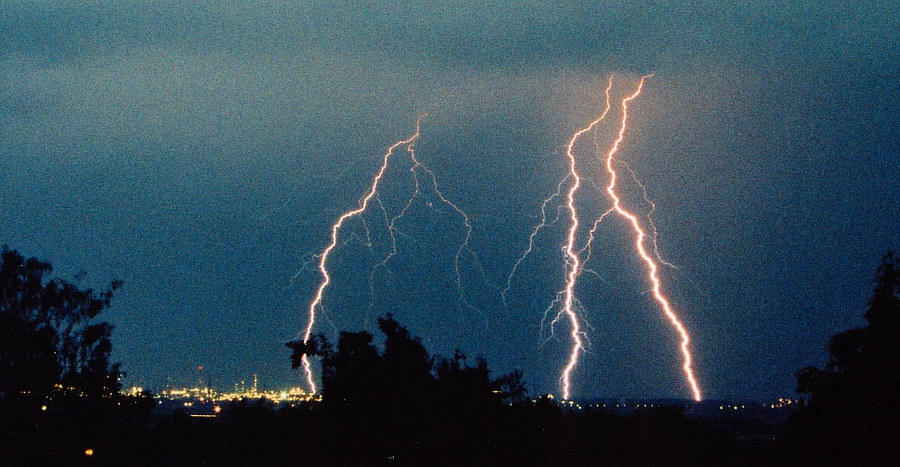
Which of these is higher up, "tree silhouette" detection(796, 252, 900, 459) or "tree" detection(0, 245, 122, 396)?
"tree" detection(0, 245, 122, 396)

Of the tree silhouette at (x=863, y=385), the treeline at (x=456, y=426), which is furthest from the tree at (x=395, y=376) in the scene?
the tree silhouette at (x=863, y=385)

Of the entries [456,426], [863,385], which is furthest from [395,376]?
[863,385]

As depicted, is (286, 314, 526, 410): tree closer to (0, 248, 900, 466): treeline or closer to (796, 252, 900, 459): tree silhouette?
(0, 248, 900, 466): treeline

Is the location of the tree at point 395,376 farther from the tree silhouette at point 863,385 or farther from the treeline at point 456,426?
the tree silhouette at point 863,385

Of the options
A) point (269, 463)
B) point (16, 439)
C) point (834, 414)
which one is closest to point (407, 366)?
point (269, 463)

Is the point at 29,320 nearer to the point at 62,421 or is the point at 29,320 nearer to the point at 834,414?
the point at 62,421

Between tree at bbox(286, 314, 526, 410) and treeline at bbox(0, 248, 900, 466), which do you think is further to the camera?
tree at bbox(286, 314, 526, 410)

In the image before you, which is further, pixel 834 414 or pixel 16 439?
pixel 16 439

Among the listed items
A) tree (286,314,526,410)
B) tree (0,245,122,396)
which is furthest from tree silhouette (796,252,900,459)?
tree (0,245,122,396)
